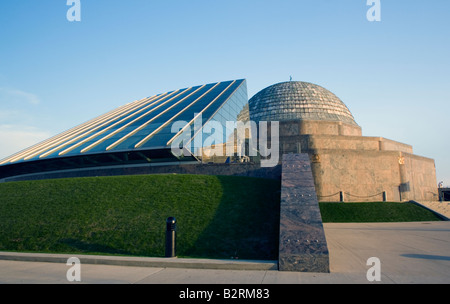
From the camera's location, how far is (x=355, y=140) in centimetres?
2028

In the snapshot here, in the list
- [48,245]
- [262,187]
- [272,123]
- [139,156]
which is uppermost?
[272,123]

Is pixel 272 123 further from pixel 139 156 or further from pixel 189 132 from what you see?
pixel 139 156

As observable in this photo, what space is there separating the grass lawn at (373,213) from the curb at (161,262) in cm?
894

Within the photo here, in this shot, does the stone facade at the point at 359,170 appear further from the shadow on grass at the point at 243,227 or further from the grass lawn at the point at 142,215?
the grass lawn at the point at 142,215

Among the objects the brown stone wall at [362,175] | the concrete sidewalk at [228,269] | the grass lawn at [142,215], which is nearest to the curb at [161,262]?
the concrete sidewalk at [228,269]

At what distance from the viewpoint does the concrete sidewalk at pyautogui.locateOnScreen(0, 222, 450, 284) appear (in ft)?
15.0

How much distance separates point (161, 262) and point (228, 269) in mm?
1232

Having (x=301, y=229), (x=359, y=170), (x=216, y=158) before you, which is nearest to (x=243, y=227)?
(x=301, y=229)

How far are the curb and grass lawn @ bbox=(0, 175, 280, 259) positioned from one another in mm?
809

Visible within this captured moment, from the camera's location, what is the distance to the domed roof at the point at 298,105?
26.1m

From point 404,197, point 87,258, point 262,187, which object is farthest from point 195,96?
point 87,258

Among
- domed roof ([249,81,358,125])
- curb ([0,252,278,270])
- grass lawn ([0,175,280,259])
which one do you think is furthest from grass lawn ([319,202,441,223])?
domed roof ([249,81,358,125])

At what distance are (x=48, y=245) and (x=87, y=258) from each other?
2191 mm

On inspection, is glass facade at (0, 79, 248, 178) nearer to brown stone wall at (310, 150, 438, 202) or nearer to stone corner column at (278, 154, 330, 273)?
→ brown stone wall at (310, 150, 438, 202)
